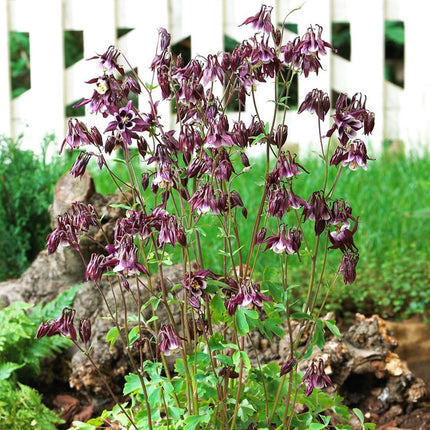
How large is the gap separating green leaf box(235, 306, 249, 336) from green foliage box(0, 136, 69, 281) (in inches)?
93.3

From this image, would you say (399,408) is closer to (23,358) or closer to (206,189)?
(23,358)

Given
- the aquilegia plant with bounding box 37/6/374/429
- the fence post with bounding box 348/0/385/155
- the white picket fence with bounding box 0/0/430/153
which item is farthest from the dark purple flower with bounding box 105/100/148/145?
the fence post with bounding box 348/0/385/155

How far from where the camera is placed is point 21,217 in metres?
4.05

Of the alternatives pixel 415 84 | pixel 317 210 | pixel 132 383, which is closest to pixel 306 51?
pixel 317 210

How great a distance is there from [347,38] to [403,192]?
358 cm

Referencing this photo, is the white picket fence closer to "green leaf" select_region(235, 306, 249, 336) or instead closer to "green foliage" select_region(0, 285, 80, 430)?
"green foliage" select_region(0, 285, 80, 430)

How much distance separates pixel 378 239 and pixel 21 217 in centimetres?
186

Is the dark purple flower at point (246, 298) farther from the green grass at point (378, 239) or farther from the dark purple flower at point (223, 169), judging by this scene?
the green grass at point (378, 239)

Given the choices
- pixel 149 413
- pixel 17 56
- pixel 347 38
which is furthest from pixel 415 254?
pixel 17 56

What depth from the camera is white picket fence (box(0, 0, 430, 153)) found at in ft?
20.1

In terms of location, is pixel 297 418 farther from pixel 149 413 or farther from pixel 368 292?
pixel 368 292

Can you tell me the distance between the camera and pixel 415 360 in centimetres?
340

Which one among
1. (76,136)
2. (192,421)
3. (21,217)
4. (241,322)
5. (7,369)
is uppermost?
(76,136)

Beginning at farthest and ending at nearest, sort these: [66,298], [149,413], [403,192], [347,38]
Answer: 1. [347,38]
2. [403,192]
3. [66,298]
4. [149,413]
